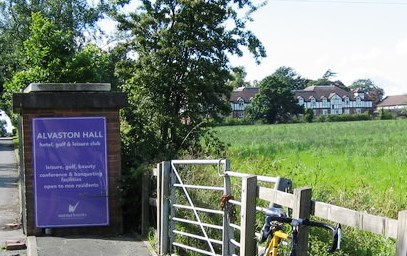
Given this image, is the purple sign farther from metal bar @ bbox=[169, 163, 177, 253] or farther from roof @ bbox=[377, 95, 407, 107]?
roof @ bbox=[377, 95, 407, 107]

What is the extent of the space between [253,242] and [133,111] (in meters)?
8.32

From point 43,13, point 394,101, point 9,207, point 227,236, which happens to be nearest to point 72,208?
point 227,236

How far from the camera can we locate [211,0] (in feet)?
47.1

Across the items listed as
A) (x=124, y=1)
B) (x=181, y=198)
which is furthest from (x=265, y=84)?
(x=181, y=198)

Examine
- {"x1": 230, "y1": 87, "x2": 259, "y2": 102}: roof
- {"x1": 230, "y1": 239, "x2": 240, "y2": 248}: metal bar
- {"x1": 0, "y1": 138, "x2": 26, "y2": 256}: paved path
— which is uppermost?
{"x1": 230, "y1": 87, "x2": 259, "y2": 102}: roof

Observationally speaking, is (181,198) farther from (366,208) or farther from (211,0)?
(211,0)

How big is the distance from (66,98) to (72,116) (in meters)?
0.31

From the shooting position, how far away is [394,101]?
160 metres

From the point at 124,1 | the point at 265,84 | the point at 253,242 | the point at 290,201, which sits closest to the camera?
the point at 290,201

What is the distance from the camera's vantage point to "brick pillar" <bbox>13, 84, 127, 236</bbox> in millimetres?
9516

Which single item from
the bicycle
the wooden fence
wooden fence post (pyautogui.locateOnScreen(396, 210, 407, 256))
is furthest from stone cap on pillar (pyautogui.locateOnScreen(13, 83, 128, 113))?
wooden fence post (pyautogui.locateOnScreen(396, 210, 407, 256))

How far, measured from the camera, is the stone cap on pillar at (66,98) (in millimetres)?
9508

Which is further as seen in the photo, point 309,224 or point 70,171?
point 70,171

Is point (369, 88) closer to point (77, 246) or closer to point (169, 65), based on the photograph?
point (169, 65)
